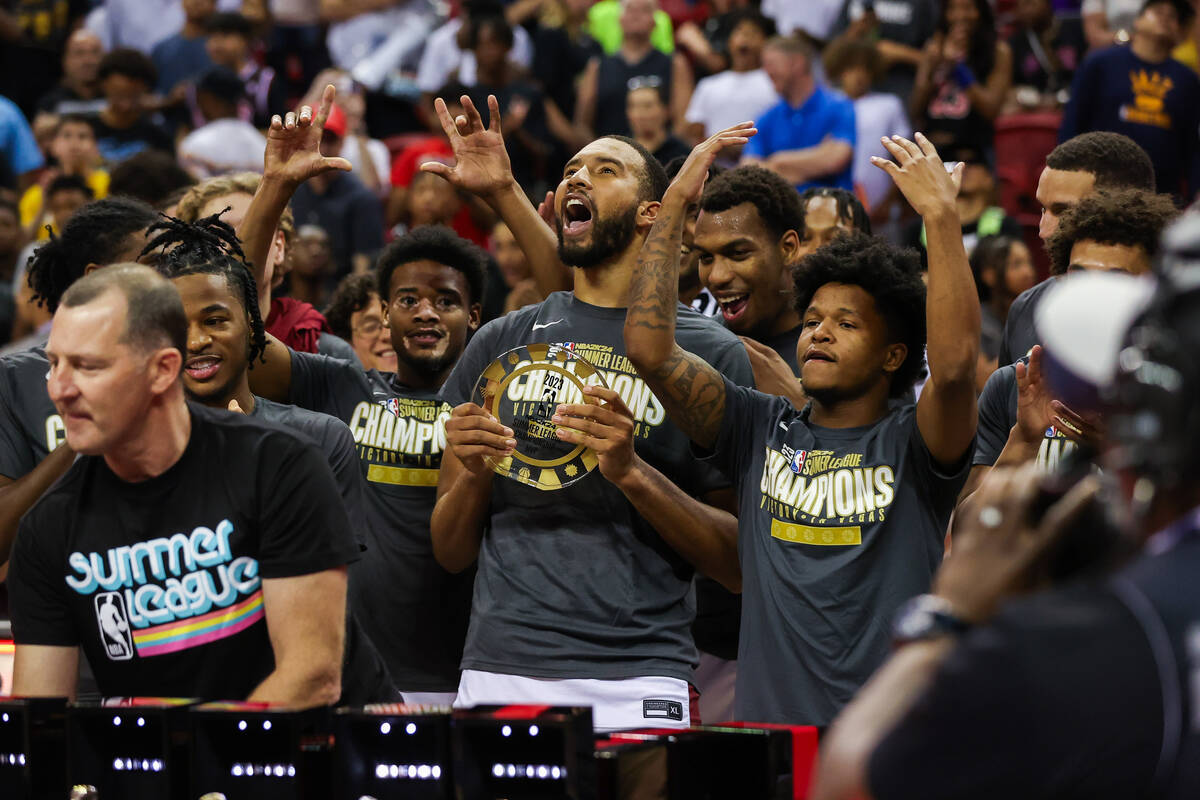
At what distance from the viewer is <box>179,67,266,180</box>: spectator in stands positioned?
29.8 feet

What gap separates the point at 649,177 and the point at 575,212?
27 cm

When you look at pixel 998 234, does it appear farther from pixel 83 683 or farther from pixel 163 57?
pixel 163 57

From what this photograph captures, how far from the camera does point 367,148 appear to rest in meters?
10.1

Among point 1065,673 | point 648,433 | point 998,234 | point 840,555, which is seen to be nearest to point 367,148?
point 998,234

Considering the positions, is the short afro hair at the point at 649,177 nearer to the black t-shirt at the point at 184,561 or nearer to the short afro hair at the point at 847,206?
the short afro hair at the point at 847,206

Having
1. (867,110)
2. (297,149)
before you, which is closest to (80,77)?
(867,110)

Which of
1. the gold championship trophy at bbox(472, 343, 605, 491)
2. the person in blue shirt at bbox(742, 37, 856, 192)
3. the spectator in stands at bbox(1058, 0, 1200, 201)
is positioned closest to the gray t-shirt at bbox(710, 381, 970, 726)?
the gold championship trophy at bbox(472, 343, 605, 491)

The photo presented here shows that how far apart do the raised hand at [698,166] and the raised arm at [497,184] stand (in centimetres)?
91

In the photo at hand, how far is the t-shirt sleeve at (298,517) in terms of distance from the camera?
130 inches

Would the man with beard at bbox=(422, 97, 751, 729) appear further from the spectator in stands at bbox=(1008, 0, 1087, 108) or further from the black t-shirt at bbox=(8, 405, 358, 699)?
the spectator in stands at bbox=(1008, 0, 1087, 108)

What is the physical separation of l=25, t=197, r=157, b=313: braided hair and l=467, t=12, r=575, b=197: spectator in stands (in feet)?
16.1

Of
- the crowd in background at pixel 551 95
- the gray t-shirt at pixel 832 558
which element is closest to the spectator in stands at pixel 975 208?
the crowd in background at pixel 551 95

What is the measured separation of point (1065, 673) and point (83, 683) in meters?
3.16

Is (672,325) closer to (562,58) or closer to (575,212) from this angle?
(575,212)
